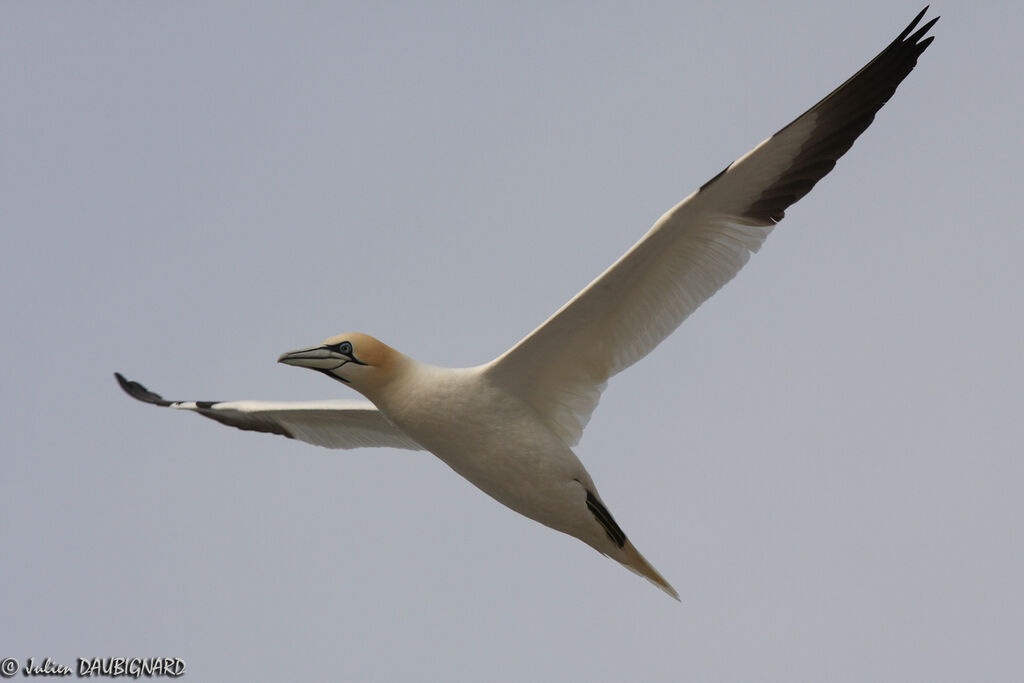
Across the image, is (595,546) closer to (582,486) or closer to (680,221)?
(582,486)

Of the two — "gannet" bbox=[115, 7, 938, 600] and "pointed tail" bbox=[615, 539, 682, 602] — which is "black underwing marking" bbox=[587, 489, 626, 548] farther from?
"pointed tail" bbox=[615, 539, 682, 602]

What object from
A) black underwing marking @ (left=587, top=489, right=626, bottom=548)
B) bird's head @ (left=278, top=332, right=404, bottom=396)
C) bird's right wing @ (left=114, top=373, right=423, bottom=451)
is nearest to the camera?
bird's head @ (left=278, top=332, right=404, bottom=396)

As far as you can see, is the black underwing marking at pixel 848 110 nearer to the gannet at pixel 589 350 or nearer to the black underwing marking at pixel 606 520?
the gannet at pixel 589 350

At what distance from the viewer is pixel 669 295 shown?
1133 cm

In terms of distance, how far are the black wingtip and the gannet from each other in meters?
4.04

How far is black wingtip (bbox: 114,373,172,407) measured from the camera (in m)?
15.1

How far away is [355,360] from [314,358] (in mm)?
366

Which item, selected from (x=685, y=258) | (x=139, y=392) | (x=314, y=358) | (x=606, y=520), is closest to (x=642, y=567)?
(x=606, y=520)

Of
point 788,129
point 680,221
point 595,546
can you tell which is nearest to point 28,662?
point 595,546

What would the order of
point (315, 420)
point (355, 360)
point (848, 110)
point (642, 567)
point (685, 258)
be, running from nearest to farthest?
point (848, 110)
point (685, 258)
point (355, 360)
point (642, 567)
point (315, 420)

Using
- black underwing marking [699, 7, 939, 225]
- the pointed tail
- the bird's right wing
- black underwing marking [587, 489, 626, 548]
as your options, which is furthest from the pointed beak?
black underwing marking [699, 7, 939, 225]

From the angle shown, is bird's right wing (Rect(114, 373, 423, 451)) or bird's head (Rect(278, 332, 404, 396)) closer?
bird's head (Rect(278, 332, 404, 396))

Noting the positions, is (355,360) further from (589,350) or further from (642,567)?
(642,567)

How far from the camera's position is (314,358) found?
11.6 metres
